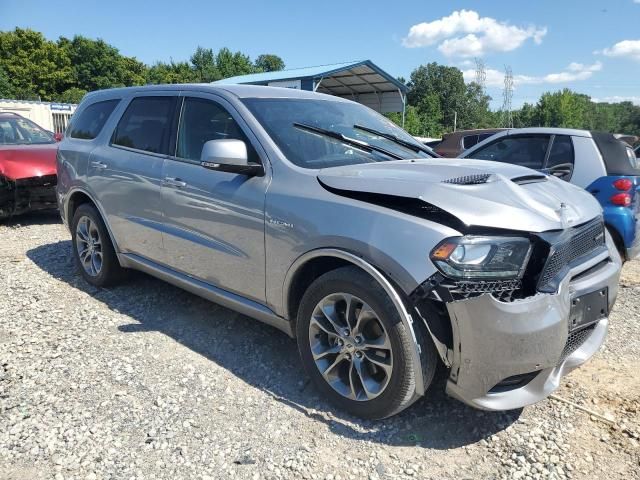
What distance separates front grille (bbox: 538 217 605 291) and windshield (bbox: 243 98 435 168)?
4.21 ft

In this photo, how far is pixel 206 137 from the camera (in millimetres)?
3654

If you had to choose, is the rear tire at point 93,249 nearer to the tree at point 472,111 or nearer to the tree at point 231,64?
the tree at point 231,64

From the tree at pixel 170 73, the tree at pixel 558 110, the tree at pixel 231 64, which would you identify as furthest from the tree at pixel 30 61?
the tree at pixel 558 110

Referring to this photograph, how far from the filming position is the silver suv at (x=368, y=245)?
2.32 meters

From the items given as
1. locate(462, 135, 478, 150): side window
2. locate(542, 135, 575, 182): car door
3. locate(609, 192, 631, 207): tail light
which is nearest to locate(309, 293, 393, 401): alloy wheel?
locate(609, 192, 631, 207): tail light

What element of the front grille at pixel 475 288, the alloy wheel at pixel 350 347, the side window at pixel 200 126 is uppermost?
the side window at pixel 200 126

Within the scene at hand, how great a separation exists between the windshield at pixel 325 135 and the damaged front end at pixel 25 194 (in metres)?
5.31

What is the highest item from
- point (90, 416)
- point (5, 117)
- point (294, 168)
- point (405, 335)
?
point (5, 117)

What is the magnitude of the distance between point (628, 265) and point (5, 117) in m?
9.69

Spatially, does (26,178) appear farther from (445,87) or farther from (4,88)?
(445,87)

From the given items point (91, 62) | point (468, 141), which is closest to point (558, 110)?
point (91, 62)

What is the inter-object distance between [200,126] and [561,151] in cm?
420

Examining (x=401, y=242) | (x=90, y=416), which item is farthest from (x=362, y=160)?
(x=90, y=416)

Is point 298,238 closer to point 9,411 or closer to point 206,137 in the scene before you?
point 206,137
